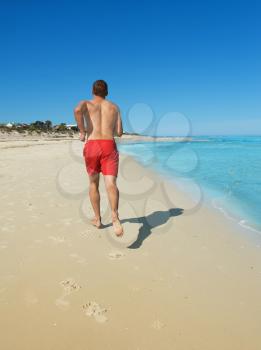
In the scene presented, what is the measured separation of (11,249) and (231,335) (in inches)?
96.5

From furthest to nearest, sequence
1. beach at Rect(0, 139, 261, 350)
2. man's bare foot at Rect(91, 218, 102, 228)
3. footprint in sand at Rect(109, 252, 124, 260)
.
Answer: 1. man's bare foot at Rect(91, 218, 102, 228)
2. footprint in sand at Rect(109, 252, 124, 260)
3. beach at Rect(0, 139, 261, 350)

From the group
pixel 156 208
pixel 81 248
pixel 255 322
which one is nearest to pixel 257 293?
pixel 255 322

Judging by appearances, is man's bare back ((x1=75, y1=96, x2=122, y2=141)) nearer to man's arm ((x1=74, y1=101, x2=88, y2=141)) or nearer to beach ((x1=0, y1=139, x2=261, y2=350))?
man's arm ((x1=74, y1=101, x2=88, y2=141))

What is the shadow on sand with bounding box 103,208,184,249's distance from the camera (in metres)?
3.92

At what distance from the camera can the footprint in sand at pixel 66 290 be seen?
2.44m

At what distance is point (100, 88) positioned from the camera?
3.84 metres

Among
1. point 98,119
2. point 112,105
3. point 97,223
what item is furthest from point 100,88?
point 97,223

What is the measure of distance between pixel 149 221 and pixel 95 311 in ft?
8.15

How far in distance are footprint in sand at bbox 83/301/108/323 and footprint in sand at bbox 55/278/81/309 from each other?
166mm

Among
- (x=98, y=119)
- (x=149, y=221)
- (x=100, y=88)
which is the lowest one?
(x=149, y=221)

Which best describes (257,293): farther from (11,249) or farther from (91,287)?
(11,249)

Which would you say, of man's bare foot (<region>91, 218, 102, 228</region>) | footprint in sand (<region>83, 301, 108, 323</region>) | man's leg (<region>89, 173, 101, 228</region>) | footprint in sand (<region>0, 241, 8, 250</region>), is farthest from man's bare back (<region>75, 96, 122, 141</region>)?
footprint in sand (<region>83, 301, 108, 323</region>)

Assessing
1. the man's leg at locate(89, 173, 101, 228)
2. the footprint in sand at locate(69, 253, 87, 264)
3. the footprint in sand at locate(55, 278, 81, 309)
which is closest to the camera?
the footprint in sand at locate(55, 278, 81, 309)

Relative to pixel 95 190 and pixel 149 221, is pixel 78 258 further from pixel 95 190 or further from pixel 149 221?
pixel 149 221
